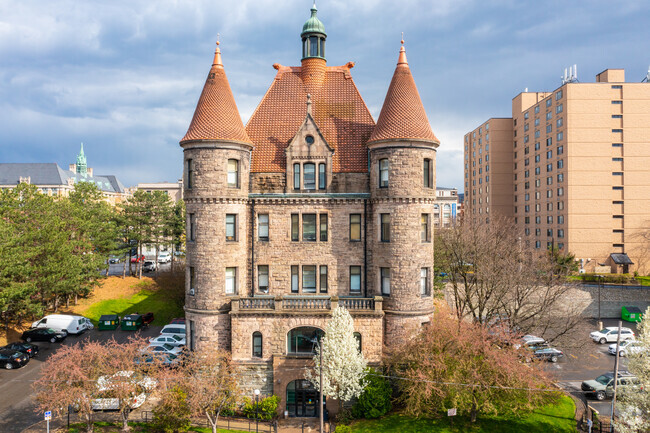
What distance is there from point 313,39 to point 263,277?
68.4 ft

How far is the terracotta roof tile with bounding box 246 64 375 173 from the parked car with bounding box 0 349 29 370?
27.2 m

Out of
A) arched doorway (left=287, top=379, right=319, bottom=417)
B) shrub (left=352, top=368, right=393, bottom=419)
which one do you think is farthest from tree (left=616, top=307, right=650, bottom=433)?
arched doorway (left=287, top=379, right=319, bottom=417)

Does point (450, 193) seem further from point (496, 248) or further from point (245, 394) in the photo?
point (245, 394)

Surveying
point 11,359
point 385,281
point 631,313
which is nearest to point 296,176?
point 385,281

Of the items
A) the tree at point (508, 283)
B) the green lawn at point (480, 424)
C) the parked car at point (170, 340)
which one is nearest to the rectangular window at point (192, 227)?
the parked car at point (170, 340)

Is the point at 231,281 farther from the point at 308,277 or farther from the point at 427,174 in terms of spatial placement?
the point at 427,174

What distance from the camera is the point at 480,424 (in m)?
26.1

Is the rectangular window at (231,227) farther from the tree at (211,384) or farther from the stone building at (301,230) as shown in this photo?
the tree at (211,384)

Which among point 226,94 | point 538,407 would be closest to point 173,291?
point 226,94

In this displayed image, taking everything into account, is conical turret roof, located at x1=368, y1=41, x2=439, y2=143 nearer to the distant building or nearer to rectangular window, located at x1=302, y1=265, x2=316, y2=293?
rectangular window, located at x1=302, y1=265, x2=316, y2=293

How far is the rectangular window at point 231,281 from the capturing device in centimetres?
2975

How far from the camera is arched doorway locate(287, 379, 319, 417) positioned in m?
28.2

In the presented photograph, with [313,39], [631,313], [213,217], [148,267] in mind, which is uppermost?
[313,39]

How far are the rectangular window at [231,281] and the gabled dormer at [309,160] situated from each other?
7.38 meters
